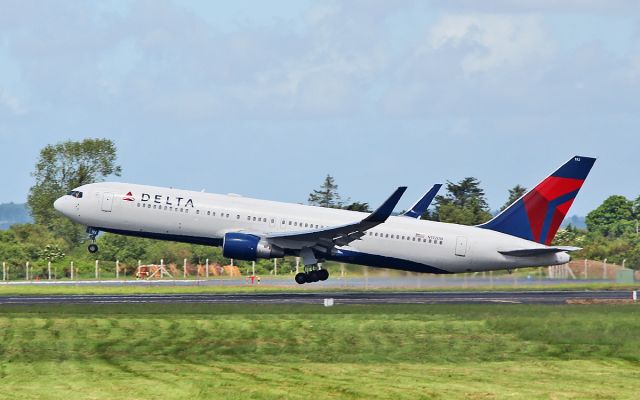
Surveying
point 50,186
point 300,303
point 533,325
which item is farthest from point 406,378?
point 50,186

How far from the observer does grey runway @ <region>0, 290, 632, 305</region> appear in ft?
147

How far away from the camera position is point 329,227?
51125 mm

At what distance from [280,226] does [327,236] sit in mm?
2516

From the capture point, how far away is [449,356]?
28.7 m

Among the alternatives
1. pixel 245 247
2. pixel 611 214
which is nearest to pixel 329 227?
pixel 245 247

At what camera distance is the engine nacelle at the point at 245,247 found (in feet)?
163

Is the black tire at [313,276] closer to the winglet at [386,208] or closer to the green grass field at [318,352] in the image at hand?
the winglet at [386,208]

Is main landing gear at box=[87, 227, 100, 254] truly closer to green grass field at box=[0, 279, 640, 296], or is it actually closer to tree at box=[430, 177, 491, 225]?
green grass field at box=[0, 279, 640, 296]

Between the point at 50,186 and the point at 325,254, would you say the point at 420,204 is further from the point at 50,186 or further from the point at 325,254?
the point at 50,186

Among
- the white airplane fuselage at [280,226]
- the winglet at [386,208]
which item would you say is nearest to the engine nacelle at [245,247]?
the white airplane fuselage at [280,226]

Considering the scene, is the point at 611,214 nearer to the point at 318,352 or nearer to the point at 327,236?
the point at 327,236

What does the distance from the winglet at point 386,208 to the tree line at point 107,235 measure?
65.3 ft

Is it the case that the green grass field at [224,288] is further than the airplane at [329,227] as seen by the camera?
Yes

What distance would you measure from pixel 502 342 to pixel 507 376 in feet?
19.9
